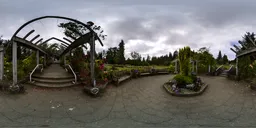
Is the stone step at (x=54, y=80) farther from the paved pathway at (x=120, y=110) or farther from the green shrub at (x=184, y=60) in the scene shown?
the green shrub at (x=184, y=60)

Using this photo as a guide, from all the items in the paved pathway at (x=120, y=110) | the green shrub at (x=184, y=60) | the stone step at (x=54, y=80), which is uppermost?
the green shrub at (x=184, y=60)

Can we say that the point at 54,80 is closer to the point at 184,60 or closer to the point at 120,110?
the point at 120,110

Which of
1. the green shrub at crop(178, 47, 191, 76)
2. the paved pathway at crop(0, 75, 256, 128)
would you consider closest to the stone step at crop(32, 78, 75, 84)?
the paved pathway at crop(0, 75, 256, 128)

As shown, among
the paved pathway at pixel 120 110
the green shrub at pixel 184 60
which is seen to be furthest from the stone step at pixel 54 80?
the green shrub at pixel 184 60

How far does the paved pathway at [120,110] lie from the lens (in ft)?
10.7

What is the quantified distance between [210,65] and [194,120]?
461 inches

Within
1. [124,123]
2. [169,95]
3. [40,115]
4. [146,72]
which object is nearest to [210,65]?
[146,72]

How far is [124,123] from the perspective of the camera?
129 inches

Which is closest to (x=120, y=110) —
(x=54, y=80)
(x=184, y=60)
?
(x=54, y=80)

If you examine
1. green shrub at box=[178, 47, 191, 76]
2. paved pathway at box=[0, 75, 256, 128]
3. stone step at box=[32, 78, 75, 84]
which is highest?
green shrub at box=[178, 47, 191, 76]

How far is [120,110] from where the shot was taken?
3.98m

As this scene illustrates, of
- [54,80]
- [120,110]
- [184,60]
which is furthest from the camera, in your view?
[184,60]

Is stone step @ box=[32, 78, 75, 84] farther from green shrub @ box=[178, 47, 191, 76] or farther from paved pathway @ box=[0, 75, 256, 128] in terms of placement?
green shrub @ box=[178, 47, 191, 76]

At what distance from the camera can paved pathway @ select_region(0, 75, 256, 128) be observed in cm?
327
